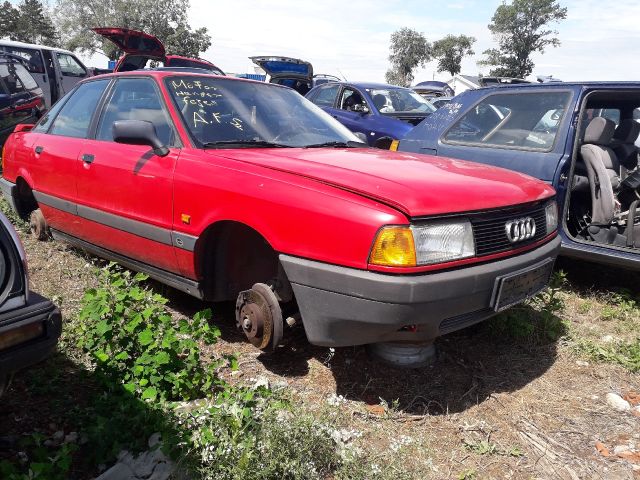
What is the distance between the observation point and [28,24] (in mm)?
51469

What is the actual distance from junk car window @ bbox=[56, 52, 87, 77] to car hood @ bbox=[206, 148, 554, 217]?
12.4 meters

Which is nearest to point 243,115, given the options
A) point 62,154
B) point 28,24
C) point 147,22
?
point 62,154

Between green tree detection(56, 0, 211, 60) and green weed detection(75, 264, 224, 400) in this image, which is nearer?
green weed detection(75, 264, 224, 400)

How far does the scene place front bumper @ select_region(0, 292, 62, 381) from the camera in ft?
5.99

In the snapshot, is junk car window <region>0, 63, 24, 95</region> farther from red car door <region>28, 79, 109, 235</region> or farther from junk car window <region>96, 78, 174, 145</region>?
junk car window <region>96, 78, 174, 145</region>

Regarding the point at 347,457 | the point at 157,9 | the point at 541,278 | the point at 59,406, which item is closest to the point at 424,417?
the point at 347,457

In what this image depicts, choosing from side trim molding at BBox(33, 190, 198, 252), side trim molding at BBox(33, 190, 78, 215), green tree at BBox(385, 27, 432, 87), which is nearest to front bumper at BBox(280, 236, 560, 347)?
side trim molding at BBox(33, 190, 198, 252)

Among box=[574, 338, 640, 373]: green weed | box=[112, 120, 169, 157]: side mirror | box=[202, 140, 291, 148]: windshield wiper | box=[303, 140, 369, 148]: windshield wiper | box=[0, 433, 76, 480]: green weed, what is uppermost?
box=[112, 120, 169, 157]: side mirror

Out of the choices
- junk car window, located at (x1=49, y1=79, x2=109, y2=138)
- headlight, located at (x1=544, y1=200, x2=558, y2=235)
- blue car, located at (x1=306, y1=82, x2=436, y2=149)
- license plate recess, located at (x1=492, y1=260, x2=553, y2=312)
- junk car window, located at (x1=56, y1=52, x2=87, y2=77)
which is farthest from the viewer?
junk car window, located at (x1=56, y1=52, x2=87, y2=77)

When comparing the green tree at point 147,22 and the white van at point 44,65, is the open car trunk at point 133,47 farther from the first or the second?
the green tree at point 147,22

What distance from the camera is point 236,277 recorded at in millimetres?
3143

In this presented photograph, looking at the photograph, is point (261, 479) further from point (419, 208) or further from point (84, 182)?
point (84, 182)

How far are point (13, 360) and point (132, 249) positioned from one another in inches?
66.8

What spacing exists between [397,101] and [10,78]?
21.2 ft
